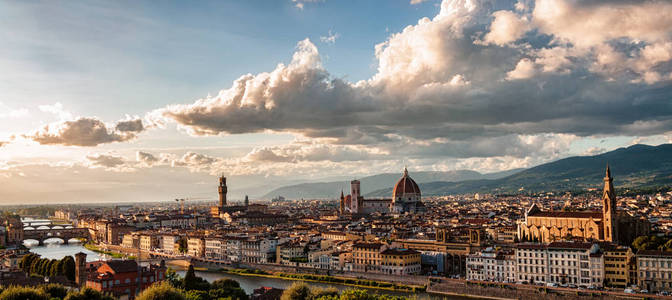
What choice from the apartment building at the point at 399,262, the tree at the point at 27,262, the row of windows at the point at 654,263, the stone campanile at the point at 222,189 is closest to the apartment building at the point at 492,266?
the apartment building at the point at 399,262

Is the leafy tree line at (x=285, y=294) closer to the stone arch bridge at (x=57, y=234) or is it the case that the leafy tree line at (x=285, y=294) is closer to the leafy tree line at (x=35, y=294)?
the leafy tree line at (x=35, y=294)

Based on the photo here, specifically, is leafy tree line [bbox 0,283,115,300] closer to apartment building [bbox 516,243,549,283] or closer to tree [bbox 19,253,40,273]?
tree [bbox 19,253,40,273]

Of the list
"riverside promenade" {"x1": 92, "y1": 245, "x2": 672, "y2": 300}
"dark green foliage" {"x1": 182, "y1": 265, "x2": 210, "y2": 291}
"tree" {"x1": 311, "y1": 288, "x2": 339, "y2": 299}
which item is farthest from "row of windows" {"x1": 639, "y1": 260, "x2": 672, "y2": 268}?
"dark green foliage" {"x1": 182, "y1": 265, "x2": 210, "y2": 291}

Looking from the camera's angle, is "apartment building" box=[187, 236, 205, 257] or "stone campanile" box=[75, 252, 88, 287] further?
"apartment building" box=[187, 236, 205, 257]

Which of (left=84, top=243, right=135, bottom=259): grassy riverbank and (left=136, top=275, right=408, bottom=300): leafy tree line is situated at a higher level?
(left=136, top=275, right=408, bottom=300): leafy tree line

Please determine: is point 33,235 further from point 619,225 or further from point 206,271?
point 619,225

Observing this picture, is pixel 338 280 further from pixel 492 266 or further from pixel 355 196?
pixel 355 196

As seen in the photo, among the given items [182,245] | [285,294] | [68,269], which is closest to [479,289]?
[285,294]

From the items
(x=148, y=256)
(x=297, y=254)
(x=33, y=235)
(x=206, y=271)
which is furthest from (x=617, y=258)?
(x=33, y=235)
